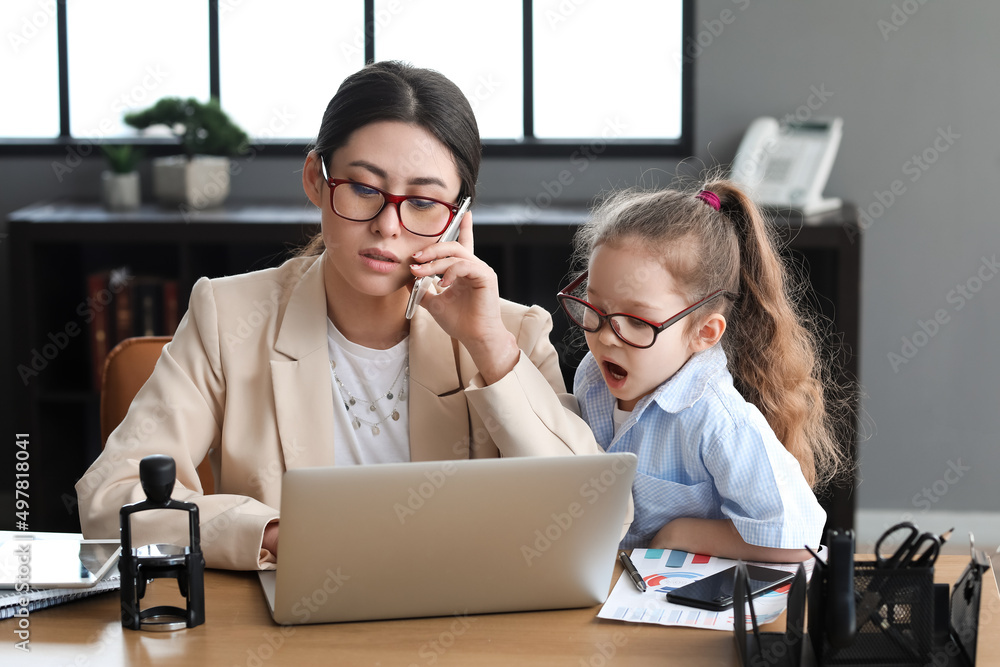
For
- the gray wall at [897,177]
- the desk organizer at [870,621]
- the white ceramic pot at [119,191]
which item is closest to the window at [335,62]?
the gray wall at [897,177]

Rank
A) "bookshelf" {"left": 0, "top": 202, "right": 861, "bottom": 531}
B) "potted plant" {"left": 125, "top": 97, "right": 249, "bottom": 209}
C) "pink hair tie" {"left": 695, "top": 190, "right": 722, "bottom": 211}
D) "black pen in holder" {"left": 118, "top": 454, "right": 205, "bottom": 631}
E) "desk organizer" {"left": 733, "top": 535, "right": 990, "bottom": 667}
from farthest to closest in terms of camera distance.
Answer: "potted plant" {"left": 125, "top": 97, "right": 249, "bottom": 209} → "bookshelf" {"left": 0, "top": 202, "right": 861, "bottom": 531} → "pink hair tie" {"left": 695, "top": 190, "right": 722, "bottom": 211} → "black pen in holder" {"left": 118, "top": 454, "right": 205, "bottom": 631} → "desk organizer" {"left": 733, "top": 535, "right": 990, "bottom": 667}

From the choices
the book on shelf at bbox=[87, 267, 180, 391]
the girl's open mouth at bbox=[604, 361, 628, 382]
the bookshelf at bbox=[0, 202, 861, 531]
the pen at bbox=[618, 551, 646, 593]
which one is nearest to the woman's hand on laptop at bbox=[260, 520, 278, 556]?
the pen at bbox=[618, 551, 646, 593]

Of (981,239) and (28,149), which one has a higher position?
(28,149)

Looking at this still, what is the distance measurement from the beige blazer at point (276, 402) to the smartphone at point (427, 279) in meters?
0.09

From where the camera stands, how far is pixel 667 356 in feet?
4.94

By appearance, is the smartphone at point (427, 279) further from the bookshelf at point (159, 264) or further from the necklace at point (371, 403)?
the bookshelf at point (159, 264)

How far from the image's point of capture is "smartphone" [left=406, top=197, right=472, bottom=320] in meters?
1.52

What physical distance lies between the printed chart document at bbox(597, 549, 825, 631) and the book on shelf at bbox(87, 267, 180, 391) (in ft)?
7.68

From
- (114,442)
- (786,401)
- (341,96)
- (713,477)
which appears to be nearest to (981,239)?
(786,401)

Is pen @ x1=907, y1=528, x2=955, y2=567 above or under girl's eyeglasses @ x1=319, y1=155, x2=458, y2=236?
under

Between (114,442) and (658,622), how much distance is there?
0.81 meters

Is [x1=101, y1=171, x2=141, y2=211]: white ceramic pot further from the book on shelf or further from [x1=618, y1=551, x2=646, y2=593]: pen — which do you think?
[x1=618, y1=551, x2=646, y2=593]: pen

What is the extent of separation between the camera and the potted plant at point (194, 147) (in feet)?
10.7

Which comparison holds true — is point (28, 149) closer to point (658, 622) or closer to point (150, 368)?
point (150, 368)
